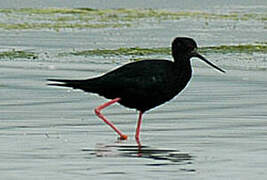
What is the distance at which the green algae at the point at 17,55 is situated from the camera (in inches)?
789

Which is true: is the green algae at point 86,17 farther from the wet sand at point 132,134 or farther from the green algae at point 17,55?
the wet sand at point 132,134

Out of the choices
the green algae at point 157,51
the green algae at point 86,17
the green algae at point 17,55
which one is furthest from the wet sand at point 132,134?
the green algae at point 86,17

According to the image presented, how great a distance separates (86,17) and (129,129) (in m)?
24.0

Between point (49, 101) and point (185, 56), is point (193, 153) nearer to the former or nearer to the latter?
point (185, 56)

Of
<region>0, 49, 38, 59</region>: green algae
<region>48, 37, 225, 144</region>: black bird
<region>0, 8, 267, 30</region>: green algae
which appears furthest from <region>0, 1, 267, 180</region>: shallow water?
<region>0, 8, 267, 30</region>: green algae

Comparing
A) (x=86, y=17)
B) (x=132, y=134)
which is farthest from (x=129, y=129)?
(x=86, y=17)

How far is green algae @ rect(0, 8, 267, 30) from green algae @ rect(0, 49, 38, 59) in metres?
7.34

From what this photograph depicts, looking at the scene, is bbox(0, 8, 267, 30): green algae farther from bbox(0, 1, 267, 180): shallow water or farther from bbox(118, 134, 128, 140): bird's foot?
bbox(118, 134, 128, 140): bird's foot

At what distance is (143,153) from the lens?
9984 mm

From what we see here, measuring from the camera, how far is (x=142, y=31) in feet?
93.4

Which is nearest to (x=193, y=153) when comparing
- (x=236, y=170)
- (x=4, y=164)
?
(x=236, y=170)

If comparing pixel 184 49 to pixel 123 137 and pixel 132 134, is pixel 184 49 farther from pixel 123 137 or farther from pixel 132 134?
pixel 123 137

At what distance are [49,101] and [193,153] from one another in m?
4.04

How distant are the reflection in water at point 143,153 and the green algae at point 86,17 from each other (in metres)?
18.2
